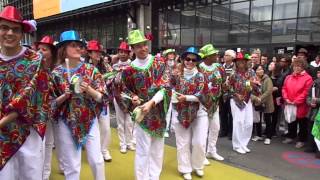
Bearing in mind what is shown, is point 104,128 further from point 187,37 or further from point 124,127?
point 187,37

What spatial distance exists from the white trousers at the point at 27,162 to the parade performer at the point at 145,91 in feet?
4.24

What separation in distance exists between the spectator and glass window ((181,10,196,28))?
9317 mm

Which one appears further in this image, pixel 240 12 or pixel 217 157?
pixel 240 12

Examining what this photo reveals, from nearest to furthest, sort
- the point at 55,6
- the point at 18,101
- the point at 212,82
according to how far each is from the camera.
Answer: the point at 18,101, the point at 212,82, the point at 55,6

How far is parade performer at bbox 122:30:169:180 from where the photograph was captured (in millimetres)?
3803

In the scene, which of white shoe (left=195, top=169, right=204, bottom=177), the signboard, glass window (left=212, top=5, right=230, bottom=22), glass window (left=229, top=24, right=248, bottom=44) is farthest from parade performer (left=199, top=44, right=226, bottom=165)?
the signboard

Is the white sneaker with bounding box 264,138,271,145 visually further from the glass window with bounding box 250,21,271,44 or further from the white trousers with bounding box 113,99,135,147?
the glass window with bounding box 250,21,271,44

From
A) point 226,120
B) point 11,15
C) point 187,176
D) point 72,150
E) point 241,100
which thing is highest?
point 11,15

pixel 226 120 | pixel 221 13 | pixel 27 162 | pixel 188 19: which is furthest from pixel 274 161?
pixel 188 19

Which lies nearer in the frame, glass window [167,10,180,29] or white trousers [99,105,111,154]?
white trousers [99,105,111,154]

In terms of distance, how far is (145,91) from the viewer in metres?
3.84

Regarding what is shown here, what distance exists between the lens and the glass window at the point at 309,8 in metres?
10.8

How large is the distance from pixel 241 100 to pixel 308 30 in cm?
673

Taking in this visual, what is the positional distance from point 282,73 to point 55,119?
518cm
